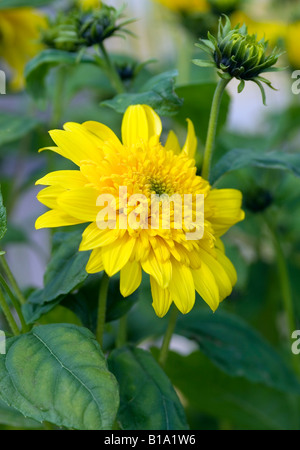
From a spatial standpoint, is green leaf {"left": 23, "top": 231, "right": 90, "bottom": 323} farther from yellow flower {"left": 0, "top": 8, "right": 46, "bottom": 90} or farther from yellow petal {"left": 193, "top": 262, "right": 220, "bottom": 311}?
yellow flower {"left": 0, "top": 8, "right": 46, "bottom": 90}

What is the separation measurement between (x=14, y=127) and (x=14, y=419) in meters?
0.21

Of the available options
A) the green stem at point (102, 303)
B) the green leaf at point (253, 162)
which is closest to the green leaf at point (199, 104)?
the green leaf at point (253, 162)

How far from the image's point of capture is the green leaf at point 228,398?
518 millimetres

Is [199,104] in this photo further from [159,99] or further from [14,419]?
[14,419]

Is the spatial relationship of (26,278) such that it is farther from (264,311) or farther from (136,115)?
(136,115)

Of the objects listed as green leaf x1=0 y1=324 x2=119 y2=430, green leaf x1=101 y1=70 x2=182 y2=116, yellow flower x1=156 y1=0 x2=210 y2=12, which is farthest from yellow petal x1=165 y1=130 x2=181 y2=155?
yellow flower x1=156 y1=0 x2=210 y2=12

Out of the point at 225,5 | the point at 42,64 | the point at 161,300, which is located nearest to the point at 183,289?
the point at 161,300

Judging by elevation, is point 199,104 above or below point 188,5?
below

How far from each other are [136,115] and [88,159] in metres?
0.04

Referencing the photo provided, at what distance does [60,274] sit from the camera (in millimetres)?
340

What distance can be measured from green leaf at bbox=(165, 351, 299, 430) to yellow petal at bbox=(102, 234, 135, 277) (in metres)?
0.24

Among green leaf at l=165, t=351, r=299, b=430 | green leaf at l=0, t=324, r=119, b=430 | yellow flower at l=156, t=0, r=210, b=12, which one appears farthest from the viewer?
yellow flower at l=156, t=0, r=210, b=12

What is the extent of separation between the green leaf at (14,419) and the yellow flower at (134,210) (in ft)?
0.45

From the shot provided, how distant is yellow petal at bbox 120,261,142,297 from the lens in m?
0.29
